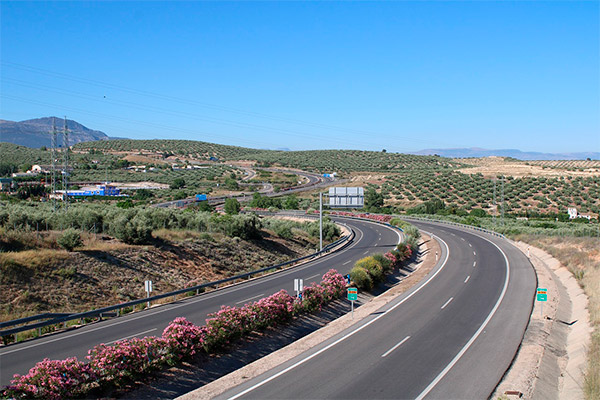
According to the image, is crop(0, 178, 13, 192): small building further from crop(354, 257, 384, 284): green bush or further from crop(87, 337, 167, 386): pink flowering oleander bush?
crop(87, 337, 167, 386): pink flowering oleander bush

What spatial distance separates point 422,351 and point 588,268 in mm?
19248

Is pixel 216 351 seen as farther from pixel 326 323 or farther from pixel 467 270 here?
pixel 467 270

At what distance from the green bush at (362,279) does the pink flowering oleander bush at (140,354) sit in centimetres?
780

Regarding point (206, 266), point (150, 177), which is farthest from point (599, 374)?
point (150, 177)

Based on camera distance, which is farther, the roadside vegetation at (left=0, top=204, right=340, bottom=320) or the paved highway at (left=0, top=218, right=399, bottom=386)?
the roadside vegetation at (left=0, top=204, right=340, bottom=320)

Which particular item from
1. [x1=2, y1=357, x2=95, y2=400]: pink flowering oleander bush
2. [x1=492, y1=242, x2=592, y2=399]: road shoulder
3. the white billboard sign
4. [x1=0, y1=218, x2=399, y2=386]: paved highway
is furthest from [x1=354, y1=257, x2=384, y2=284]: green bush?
[x1=2, y1=357, x2=95, y2=400]: pink flowering oleander bush

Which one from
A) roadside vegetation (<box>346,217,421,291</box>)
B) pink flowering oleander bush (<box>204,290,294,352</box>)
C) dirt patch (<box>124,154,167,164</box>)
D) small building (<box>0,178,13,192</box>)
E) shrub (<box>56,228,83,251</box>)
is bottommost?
roadside vegetation (<box>346,217,421,291</box>)

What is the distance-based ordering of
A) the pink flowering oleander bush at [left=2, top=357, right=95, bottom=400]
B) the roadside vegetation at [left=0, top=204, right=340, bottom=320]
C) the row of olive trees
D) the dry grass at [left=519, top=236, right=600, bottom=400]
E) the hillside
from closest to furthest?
the pink flowering oleander bush at [left=2, top=357, right=95, bottom=400]
the dry grass at [left=519, top=236, right=600, bottom=400]
the roadside vegetation at [left=0, top=204, right=340, bottom=320]
the row of olive trees
the hillside

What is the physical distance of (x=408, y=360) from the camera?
16.1 metres

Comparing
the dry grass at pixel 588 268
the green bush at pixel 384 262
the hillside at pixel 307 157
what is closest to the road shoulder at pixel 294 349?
the green bush at pixel 384 262

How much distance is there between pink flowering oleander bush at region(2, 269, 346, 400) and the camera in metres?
11.7

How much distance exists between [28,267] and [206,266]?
1300 cm

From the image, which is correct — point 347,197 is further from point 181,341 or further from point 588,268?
point 181,341

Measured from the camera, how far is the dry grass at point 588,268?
46.2ft
